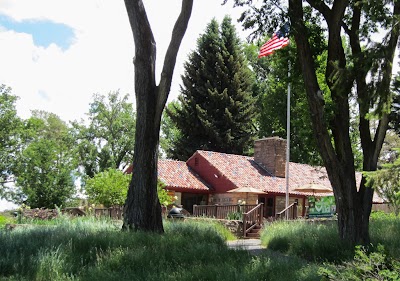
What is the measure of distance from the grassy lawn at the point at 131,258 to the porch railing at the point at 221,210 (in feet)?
39.3

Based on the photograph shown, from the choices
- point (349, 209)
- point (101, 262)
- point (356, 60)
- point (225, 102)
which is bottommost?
point (101, 262)

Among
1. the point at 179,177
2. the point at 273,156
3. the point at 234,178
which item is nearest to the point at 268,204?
the point at 234,178

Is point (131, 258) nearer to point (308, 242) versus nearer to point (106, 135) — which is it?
point (308, 242)

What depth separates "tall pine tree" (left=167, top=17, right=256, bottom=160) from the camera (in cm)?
4250

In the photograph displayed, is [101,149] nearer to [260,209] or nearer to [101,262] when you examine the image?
[260,209]

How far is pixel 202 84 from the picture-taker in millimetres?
44000

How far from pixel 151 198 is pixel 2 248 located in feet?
13.7

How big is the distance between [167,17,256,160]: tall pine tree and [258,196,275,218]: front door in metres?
9.04

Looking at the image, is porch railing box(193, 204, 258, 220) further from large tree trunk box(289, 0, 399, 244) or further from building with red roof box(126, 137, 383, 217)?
large tree trunk box(289, 0, 399, 244)

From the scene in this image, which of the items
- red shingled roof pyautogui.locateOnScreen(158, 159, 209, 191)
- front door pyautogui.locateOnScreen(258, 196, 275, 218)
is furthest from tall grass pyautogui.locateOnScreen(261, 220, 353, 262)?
front door pyautogui.locateOnScreen(258, 196, 275, 218)

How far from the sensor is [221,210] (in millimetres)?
25641

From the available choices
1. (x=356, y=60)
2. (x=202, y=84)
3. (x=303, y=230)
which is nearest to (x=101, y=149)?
(x=202, y=84)

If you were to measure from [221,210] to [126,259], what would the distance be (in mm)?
16478

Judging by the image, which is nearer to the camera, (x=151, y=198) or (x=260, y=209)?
(x=151, y=198)
